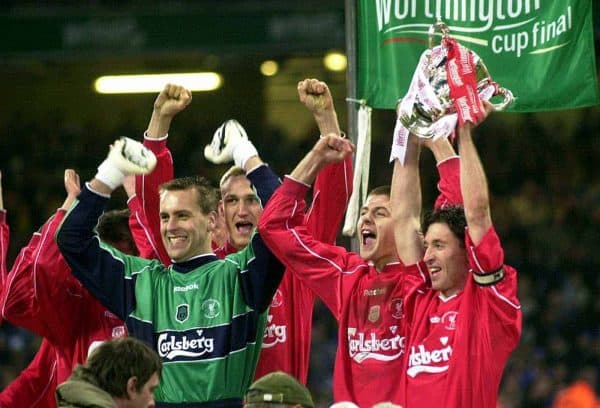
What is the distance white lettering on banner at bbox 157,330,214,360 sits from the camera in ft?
17.7

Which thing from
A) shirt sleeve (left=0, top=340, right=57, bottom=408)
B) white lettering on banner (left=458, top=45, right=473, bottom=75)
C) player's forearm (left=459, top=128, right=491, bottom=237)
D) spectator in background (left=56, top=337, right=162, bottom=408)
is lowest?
shirt sleeve (left=0, top=340, right=57, bottom=408)

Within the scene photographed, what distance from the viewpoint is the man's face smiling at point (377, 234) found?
18.4 ft

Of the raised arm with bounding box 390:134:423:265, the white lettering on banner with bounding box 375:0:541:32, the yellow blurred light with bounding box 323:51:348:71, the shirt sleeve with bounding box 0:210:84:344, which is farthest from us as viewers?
the yellow blurred light with bounding box 323:51:348:71

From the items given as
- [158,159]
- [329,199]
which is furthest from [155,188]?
[329,199]

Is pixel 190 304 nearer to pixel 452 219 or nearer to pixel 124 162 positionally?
pixel 124 162

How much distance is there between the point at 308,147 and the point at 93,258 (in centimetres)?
847

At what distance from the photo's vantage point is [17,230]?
555 inches

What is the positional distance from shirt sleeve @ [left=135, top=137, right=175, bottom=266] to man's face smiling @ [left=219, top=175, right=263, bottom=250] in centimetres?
30

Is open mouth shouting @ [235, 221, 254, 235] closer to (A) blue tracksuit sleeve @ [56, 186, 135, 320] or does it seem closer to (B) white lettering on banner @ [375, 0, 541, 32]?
(A) blue tracksuit sleeve @ [56, 186, 135, 320]

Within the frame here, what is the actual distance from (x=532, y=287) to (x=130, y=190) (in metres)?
7.07

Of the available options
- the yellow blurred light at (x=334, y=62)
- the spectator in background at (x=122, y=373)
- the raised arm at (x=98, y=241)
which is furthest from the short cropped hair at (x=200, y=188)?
the yellow blurred light at (x=334, y=62)

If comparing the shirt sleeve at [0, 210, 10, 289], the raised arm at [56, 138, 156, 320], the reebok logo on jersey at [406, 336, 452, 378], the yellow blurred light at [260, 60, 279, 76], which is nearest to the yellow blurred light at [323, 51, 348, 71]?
the yellow blurred light at [260, 60, 279, 76]

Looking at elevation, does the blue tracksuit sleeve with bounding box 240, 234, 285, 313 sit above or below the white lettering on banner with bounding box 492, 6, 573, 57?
below

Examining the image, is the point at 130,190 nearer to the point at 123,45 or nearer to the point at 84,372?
the point at 84,372
